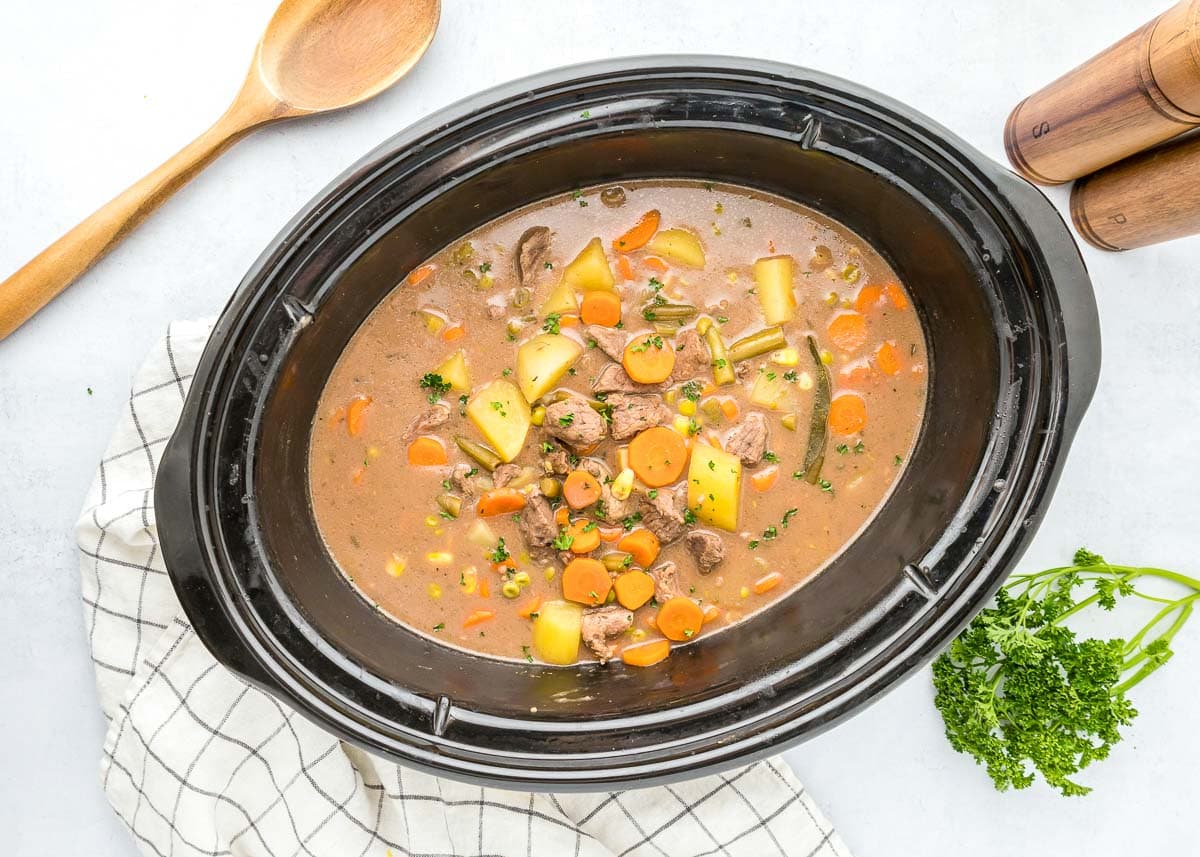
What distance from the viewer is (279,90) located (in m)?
3.14

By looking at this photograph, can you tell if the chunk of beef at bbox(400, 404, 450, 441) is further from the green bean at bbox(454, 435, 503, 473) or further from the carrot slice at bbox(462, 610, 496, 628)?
the carrot slice at bbox(462, 610, 496, 628)

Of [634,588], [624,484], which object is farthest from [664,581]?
[624,484]

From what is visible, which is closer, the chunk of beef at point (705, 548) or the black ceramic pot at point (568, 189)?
the black ceramic pot at point (568, 189)

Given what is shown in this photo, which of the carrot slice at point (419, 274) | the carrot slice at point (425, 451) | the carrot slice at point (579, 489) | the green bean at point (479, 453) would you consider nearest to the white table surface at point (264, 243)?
the carrot slice at point (419, 274)

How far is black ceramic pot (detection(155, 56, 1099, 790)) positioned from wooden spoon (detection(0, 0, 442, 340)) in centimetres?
61

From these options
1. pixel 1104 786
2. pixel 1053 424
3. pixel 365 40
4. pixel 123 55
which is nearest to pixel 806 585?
pixel 1053 424

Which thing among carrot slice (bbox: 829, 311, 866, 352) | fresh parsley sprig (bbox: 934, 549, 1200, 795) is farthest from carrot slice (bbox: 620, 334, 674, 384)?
fresh parsley sprig (bbox: 934, 549, 1200, 795)

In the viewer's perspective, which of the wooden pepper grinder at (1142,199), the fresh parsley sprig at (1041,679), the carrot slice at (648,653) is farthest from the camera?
the carrot slice at (648,653)

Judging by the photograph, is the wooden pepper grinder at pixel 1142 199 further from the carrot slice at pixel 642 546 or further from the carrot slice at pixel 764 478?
the carrot slice at pixel 642 546

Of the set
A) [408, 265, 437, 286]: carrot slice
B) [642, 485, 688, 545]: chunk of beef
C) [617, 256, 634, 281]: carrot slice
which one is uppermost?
[408, 265, 437, 286]: carrot slice

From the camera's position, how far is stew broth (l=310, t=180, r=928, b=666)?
3.14 meters

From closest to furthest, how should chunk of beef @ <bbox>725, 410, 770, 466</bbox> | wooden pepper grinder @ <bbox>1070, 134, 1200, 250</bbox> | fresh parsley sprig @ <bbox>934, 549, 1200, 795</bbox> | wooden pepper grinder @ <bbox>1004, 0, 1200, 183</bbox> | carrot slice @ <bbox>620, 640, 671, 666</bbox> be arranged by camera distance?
1. wooden pepper grinder @ <bbox>1004, 0, 1200, 183</bbox>
2. wooden pepper grinder @ <bbox>1070, 134, 1200, 250</bbox>
3. fresh parsley sprig @ <bbox>934, 549, 1200, 795</bbox>
4. chunk of beef @ <bbox>725, 410, 770, 466</bbox>
5. carrot slice @ <bbox>620, 640, 671, 666</bbox>

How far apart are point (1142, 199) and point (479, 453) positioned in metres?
2.23

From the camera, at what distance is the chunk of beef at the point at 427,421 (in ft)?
10.2
